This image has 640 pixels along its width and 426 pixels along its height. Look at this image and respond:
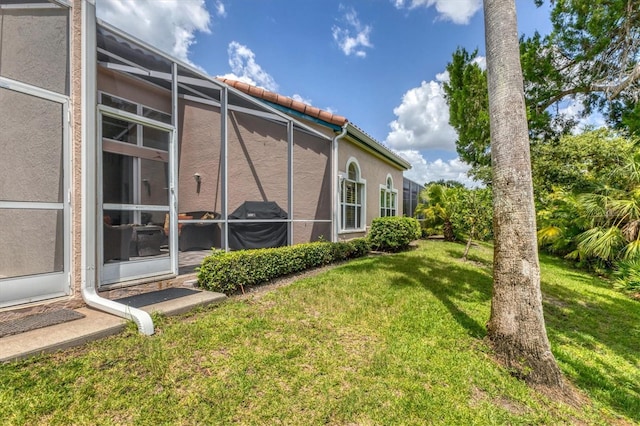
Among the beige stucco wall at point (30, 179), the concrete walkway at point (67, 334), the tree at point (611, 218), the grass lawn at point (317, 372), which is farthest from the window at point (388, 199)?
the beige stucco wall at point (30, 179)

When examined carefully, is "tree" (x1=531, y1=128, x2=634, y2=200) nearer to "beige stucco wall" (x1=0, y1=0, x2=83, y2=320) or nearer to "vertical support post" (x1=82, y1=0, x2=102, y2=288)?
"vertical support post" (x1=82, y1=0, x2=102, y2=288)

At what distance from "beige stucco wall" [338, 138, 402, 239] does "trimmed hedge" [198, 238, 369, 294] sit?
9.23 feet

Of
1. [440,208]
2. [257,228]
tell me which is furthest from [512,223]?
[440,208]

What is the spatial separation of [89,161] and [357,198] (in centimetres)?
909

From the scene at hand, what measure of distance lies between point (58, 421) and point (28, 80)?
382cm

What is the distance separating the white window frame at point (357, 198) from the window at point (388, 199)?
2.47 meters

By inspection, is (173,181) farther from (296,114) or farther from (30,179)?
(296,114)

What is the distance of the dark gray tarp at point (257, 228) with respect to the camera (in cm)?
647

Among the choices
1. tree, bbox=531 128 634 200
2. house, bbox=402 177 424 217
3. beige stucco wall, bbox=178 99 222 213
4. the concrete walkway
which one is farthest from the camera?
house, bbox=402 177 424 217

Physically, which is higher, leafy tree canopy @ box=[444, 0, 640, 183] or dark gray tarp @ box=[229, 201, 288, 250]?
leafy tree canopy @ box=[444, 0, 640, 183]

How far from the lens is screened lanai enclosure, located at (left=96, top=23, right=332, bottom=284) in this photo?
440 cm

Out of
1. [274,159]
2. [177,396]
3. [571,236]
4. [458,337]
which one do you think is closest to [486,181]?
[571,236]

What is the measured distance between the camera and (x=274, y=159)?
27.5 feet

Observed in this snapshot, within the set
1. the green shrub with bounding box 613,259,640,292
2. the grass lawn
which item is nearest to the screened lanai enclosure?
the grass lawn
